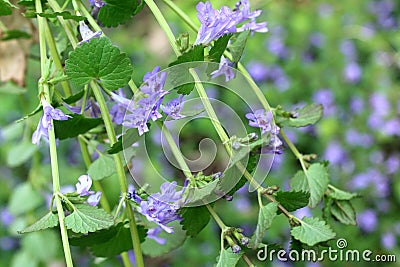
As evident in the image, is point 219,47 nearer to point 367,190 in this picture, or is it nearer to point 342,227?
point 342,227

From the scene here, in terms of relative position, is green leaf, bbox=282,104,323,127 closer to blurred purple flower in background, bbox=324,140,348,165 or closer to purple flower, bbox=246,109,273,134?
purple flower, bbox=246,109,273,134

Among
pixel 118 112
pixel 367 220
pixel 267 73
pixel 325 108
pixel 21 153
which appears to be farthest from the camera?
pixel 267 73

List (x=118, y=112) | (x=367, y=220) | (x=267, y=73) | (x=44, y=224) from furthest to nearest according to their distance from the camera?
(x=267, y=73)
(x=367, y=220)
(x=118, y=112)
(x=44, y=224)

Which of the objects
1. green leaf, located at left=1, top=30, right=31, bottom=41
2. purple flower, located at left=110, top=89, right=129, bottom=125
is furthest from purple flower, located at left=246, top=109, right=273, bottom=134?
green leaf, located at left=1, top=30, right=31, bottom=41

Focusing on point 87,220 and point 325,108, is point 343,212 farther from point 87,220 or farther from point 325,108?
point 325,108

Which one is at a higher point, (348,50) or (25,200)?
(25,200)

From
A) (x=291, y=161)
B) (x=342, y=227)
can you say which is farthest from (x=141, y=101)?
(x=291, y=161)

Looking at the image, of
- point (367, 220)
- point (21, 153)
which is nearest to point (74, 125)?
point (21, 153)
